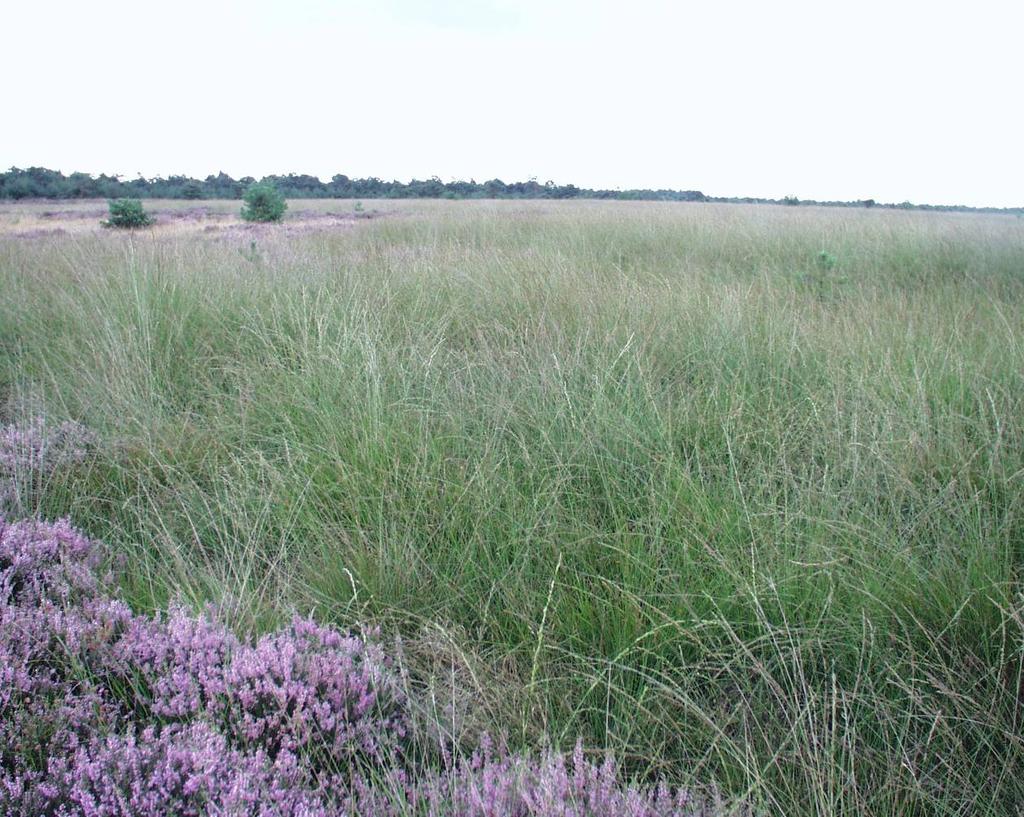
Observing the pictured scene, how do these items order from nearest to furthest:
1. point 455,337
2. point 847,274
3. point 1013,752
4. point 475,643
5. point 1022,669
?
1. point 1013,752
2. point 1022,669
3. point 475,643
4. point 455,337
5. point 847,274

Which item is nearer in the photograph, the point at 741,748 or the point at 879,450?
the point at 741,748

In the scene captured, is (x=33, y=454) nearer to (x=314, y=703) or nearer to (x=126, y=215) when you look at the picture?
(x=314, y=703)

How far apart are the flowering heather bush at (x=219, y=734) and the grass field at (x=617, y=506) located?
15cm

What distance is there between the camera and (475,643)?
1.78 metres

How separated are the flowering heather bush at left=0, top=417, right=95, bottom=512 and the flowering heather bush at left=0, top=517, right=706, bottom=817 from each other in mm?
787

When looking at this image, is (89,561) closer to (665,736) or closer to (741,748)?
(665,736)

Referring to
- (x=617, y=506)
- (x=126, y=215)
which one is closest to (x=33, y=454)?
(x=617, y=506)

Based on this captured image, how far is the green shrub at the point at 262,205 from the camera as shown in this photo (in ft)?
76.7

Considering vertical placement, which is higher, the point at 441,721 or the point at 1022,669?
the point at 1022,669

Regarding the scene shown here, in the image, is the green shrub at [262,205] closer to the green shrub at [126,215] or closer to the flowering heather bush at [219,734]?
the green shrub at [126,215]

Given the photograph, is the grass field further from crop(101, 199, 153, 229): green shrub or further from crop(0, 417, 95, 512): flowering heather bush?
crop(101, 199, 153, 229): green shrub

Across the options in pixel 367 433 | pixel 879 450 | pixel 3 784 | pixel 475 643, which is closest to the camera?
pixel 3 784

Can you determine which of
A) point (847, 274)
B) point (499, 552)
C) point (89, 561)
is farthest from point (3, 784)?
point (847, 274)

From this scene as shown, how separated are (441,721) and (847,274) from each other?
6737mm
